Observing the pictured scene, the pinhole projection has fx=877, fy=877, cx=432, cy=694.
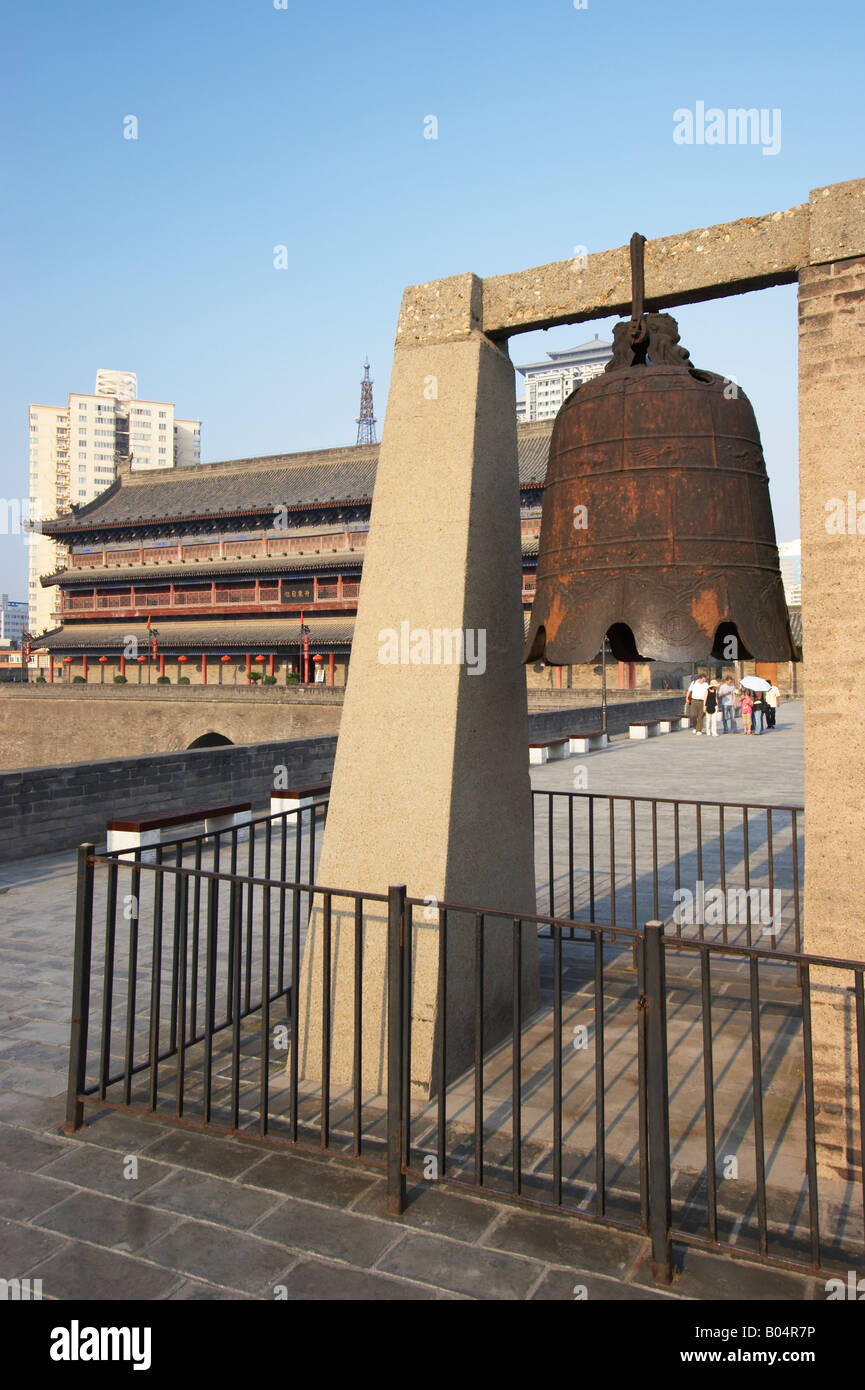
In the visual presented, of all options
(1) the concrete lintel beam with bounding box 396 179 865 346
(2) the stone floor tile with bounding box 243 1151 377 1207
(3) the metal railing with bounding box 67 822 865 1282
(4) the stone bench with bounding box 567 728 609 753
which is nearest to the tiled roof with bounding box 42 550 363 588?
(4) the stone bench with bounding box 567 728 609 753

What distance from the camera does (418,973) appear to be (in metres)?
3.73

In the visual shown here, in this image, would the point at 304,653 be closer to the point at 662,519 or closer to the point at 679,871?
the point at 679,871

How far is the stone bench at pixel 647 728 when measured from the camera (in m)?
21.8

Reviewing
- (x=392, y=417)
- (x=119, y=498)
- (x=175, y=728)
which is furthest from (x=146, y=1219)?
(x=119, y=498)

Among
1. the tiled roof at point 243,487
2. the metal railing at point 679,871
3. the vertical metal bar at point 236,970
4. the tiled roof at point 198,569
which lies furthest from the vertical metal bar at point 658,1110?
the tiled roof at point 243,487

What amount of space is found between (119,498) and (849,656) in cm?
5106

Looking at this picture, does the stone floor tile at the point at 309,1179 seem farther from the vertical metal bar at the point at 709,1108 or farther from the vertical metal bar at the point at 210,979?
the vertical metal bar at the point at 709,1108

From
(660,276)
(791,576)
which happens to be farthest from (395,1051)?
(791,576)

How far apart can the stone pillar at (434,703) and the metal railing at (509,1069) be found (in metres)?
0.03

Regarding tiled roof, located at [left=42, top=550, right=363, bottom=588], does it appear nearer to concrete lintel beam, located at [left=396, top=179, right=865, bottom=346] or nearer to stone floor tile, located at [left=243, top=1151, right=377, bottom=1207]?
concrete lintel beam, located at [left=396, top=179, right=865, bottom=346]

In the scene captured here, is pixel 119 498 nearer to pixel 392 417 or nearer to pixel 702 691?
pixel 702 691

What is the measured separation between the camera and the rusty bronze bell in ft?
11.3

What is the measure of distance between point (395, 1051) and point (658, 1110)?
0.88 m

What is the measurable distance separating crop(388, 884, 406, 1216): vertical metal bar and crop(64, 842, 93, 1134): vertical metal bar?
123 cm
